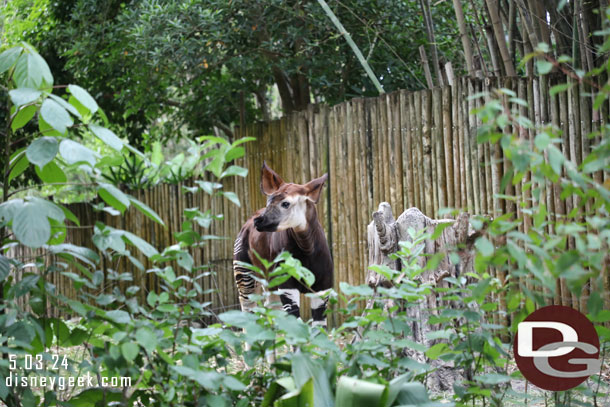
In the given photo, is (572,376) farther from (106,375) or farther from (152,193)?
(152,193)

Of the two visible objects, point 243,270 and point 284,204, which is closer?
point 284,204

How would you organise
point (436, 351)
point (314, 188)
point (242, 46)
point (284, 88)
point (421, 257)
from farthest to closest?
point (284, 88), point (242, 46), point (314, 188), point (421, 257), point (436, 351)

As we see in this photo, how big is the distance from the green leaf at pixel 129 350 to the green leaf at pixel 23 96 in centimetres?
63

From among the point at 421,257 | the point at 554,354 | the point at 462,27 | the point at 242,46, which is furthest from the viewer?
the point at 242,46

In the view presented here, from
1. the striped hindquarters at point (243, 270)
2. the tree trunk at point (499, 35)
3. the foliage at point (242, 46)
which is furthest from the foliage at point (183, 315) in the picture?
the foliage at point (242, 46)

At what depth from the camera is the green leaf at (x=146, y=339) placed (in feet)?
5.72

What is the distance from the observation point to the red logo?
225cm

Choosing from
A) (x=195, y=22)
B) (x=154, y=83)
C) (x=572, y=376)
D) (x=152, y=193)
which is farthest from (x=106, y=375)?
(x=152, y=193)

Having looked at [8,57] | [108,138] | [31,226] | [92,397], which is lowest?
[92,397]

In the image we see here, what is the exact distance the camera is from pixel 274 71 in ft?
26.9

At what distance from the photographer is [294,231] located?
4.47 metres

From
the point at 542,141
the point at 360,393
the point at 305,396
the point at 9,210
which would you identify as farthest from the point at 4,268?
the point at 542,141

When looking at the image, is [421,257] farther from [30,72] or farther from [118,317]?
[30,72]

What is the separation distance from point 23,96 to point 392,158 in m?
4.33
